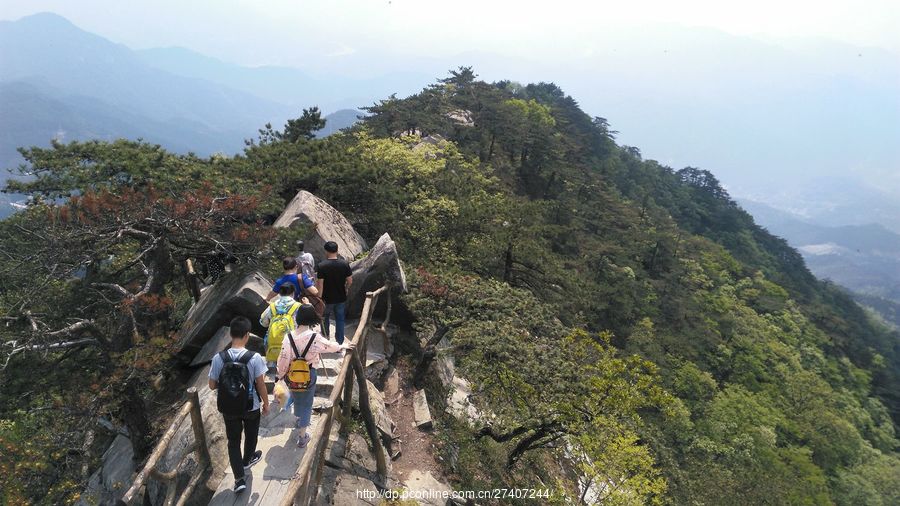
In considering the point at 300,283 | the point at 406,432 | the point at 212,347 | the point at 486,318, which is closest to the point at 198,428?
the point at 300,283

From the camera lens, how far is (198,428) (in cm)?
642

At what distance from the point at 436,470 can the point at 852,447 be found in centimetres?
4522

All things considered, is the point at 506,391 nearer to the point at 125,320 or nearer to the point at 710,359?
the point at 125,320

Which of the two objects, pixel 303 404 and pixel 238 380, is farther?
pixel 303 404

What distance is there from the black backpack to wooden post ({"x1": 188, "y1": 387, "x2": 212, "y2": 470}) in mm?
593

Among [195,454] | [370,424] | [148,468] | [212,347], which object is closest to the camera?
[148,468]

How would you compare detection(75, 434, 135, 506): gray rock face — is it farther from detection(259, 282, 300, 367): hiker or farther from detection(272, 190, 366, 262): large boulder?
detection(272, 190, 366, 262): large boulder

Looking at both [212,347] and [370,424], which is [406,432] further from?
[212,347]

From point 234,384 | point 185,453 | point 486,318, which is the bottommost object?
point 185,453

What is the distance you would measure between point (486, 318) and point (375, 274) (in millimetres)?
3460

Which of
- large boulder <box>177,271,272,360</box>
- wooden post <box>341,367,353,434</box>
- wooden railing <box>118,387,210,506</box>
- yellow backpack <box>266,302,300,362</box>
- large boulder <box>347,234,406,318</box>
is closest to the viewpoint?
wooden railing <box>118,387,210,506</box>

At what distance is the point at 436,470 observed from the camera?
34.6 feet

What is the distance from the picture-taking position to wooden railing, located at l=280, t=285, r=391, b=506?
543 centimetres

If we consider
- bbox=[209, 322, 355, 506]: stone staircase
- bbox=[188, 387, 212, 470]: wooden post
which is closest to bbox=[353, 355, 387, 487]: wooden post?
bbox=[209, 322, 355, 506]: stone staircase
